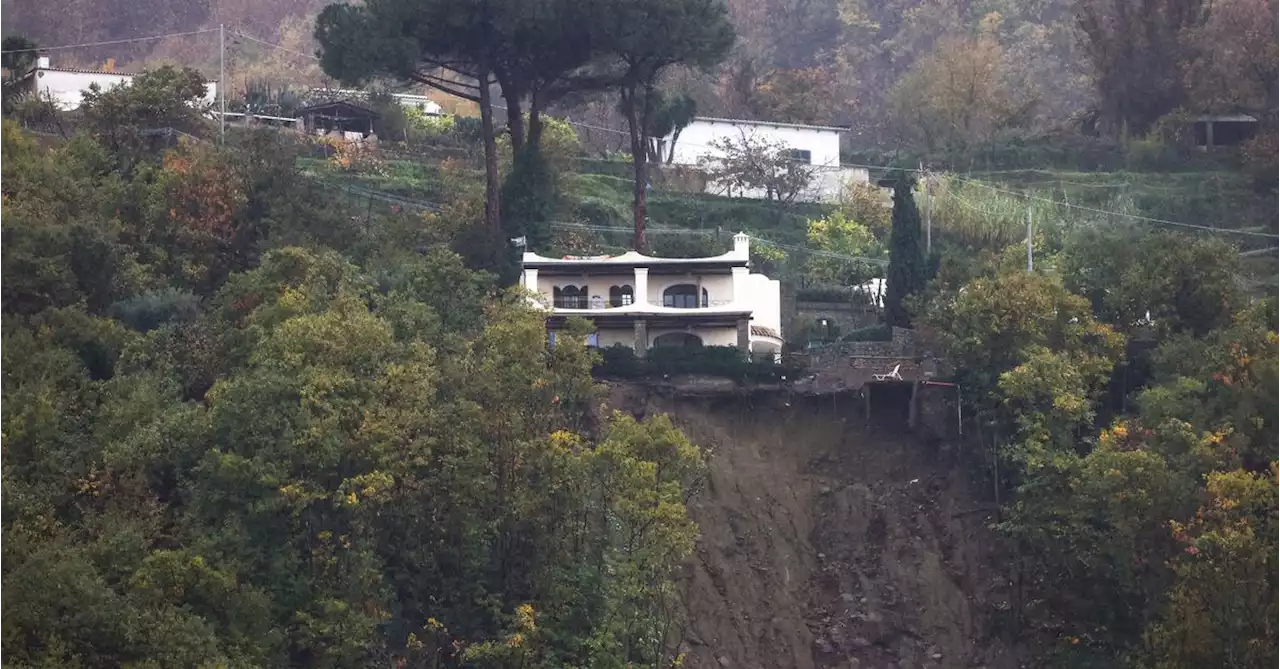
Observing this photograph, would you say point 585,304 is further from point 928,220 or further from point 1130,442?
point 1130,442

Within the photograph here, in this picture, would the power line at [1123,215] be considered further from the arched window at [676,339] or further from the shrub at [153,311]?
the shrub at [153,311]

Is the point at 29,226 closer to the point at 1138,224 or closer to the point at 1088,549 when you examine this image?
the point at 1088,549

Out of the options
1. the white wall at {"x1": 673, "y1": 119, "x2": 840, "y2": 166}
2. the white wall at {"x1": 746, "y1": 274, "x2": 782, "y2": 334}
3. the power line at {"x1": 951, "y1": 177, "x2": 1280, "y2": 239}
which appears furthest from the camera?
the white wall at {"x1": 673, "y1": 119, "x2": 840, "y2": 166}

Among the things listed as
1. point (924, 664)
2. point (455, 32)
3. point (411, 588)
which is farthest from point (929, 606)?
point (455, 32)

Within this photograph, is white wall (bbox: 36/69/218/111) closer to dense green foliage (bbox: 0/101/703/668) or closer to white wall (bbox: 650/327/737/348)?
dense green foliage (bbox: 0/101/703/668)

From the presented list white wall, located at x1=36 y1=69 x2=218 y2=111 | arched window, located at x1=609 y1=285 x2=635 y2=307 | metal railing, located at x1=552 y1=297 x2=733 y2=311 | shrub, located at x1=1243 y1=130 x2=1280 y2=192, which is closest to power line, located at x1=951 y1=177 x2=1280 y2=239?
shrub, located at x1=1243 y1=130 x2=1280 y2=192
